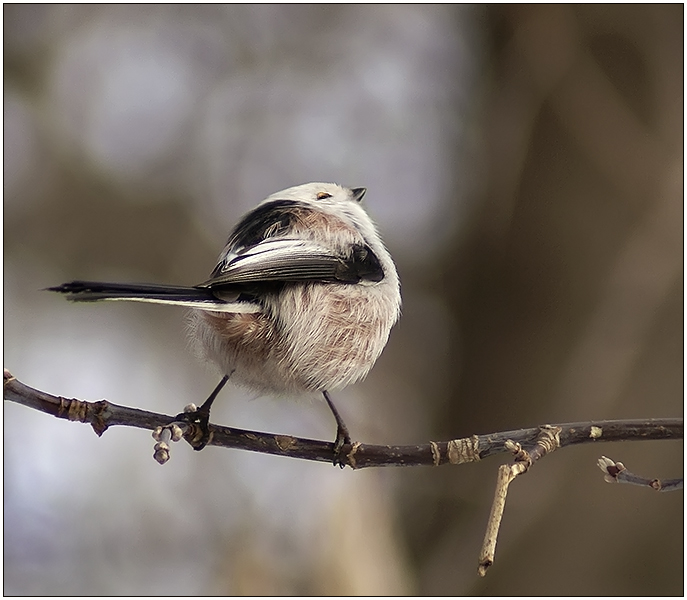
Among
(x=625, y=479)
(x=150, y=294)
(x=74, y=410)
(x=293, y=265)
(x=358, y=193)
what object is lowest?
(x=625, y=479)

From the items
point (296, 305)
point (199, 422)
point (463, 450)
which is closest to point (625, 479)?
point (463, 450)

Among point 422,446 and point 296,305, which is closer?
point 422,446

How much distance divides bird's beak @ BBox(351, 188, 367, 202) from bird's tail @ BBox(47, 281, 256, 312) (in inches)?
30.6

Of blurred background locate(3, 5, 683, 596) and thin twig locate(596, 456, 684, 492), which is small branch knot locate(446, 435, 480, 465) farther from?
blurred background locate(3, 5, 683, 596)

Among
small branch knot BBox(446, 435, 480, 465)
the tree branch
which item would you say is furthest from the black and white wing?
small branch knot BBox(446, 435, 480, 465)

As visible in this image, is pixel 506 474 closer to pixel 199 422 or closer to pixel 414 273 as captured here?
pixel 199 422

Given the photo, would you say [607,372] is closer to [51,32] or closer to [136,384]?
[136,384]

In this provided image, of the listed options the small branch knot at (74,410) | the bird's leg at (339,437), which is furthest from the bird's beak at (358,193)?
the small branch knot at (74,410)

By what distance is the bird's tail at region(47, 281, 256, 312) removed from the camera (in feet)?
3.17

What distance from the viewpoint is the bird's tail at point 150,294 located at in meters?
0.97

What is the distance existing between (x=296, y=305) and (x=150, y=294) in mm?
475

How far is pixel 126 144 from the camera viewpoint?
3.39m

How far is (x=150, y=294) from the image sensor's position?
112cm

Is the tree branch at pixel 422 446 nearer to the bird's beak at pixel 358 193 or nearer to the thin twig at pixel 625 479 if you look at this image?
the thin twig at pixel 625 479
